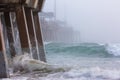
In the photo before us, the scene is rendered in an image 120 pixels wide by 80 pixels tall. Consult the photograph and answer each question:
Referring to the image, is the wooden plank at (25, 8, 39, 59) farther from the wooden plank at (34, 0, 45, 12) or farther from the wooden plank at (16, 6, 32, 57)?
the wooden plank at (16, 6, 32, 57)

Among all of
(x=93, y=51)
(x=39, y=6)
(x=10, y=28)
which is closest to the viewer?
(x=39, y=6)

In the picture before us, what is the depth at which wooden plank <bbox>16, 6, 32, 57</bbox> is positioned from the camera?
1294cm

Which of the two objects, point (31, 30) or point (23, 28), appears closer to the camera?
point (23, 28)

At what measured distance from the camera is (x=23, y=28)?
1321cm

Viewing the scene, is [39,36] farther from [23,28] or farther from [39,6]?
[23,28]

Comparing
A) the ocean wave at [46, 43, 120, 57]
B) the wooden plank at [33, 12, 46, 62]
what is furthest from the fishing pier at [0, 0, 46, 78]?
the ocean wave at [46, 43, 120, 57]

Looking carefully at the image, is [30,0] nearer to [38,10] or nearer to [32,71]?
[38,10]

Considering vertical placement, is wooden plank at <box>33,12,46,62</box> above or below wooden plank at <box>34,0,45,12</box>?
below

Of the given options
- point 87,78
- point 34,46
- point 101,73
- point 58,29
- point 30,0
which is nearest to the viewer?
point 87,78

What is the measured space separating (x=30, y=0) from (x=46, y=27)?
6078 cm

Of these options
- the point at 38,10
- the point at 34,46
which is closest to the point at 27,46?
the point at 34,46

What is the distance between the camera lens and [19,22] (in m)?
13.1

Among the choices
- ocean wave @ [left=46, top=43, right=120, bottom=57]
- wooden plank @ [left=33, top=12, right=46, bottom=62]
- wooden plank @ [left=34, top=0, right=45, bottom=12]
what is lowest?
ocean wave @ [left=46, top=43, right=120, bottom=57]

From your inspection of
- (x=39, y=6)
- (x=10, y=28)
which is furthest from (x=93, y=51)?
(x=39, y=6)
